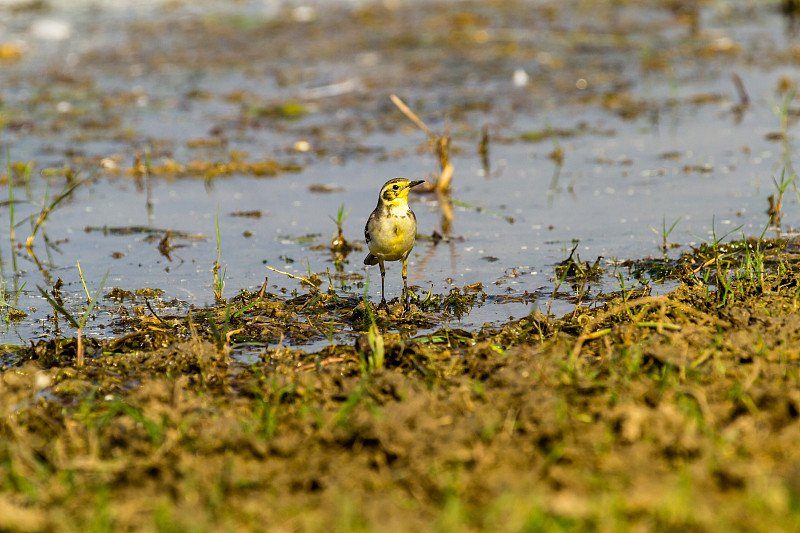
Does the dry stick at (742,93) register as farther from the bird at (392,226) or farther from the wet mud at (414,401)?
the bird at (392,226)

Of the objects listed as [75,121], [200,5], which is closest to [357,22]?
[200,5]

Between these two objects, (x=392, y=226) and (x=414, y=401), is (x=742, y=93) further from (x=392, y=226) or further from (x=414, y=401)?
(x=414, y=401)

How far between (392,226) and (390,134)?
5.86 m

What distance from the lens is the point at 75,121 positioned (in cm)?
1316

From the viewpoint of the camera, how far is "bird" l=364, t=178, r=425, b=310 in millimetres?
6594

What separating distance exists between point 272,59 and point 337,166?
22.0ft

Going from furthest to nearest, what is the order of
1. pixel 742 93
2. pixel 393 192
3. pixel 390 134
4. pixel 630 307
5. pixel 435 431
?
pixel 742 93 → pixel 390 134 → pixel 393 192 → pixel 630 307 → pixel 435 431

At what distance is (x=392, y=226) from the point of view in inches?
259

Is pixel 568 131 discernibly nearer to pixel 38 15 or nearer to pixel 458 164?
pixel 458 164

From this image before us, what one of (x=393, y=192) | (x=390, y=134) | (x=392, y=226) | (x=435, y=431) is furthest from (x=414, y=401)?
(x=390, y=134)

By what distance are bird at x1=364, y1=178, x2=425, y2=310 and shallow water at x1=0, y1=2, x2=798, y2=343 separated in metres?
0.52

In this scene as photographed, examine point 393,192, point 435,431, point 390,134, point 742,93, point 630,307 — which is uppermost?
point 742,93

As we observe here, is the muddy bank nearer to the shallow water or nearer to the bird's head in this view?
the shallow water

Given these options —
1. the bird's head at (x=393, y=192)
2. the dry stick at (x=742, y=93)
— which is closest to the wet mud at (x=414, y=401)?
the bird's head at (x=393, y=192)
